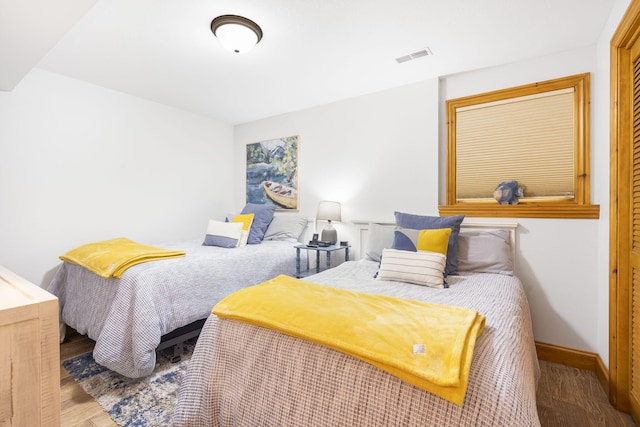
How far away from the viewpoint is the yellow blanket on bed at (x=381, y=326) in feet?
2.72

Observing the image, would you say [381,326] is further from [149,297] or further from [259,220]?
[259,220]

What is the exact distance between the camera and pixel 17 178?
8.18 ft

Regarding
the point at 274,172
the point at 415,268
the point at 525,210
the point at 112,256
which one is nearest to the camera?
the point at 415,268

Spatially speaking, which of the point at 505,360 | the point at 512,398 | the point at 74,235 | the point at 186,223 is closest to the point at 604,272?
the point at 505,360

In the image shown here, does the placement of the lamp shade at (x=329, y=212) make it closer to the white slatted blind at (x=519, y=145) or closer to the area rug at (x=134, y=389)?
the white slatted blind at (x=519, y=145)

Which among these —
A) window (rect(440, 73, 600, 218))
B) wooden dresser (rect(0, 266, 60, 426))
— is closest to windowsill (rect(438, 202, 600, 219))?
window (rect(440, 73, 600, 218))

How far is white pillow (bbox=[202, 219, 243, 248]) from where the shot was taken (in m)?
2.94

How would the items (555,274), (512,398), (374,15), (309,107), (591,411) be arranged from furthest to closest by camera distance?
(309,107), (555,274), (374,15), (591,411), (512,398)

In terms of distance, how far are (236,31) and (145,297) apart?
5.90ft

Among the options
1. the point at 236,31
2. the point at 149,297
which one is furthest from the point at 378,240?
the point at 236,31

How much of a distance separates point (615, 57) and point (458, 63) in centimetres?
97

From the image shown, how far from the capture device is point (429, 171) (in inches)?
106

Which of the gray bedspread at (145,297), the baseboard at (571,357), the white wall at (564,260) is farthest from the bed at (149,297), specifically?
the baseboard at (571,357)

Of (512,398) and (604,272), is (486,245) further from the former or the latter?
(512,398)
